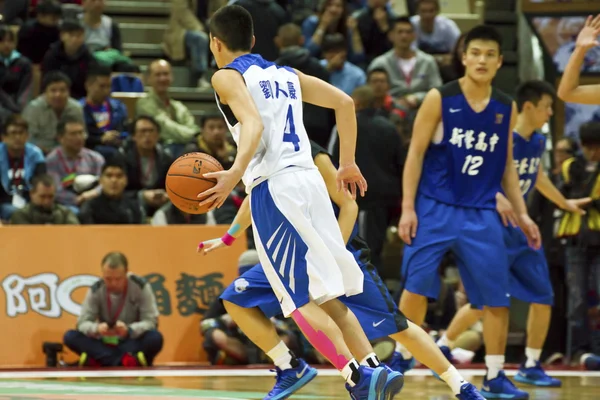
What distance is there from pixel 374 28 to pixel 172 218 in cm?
457

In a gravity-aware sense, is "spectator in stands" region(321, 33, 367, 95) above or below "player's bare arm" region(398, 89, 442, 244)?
above

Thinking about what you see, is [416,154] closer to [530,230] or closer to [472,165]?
[472,165]

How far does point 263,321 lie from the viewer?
19.7 ft

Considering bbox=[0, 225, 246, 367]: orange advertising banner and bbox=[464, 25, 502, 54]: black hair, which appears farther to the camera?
bbox=[0, 225, 246, 367]: orange advertising banner

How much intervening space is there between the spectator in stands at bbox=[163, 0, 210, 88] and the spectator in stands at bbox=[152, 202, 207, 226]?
3.70 meters

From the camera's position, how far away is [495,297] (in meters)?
6.79

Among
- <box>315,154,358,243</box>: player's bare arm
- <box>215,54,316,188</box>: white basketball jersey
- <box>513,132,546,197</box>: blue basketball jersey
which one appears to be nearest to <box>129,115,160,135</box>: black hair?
<box>513,132,546,197</box>: blue basketball jersey

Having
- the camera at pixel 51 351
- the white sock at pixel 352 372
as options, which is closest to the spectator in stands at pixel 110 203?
the camera at pixel 51 351

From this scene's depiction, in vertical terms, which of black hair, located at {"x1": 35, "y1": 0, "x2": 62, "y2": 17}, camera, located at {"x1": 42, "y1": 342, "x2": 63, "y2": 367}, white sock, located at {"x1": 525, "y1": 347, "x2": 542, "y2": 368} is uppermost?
black hair, located at {"x1": 35, "y1": 0, "x2": 62, "y2": 17}

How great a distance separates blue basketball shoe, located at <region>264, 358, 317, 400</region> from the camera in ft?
19.3

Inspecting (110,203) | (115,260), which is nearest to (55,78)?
(110,203)

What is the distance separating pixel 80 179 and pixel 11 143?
75cm

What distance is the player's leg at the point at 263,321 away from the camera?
19.4 feet

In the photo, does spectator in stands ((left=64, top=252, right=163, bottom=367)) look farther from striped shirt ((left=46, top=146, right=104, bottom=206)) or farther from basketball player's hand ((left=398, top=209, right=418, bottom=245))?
basketball player's hand ((left=398, top=209, right=418, bottom=245))
